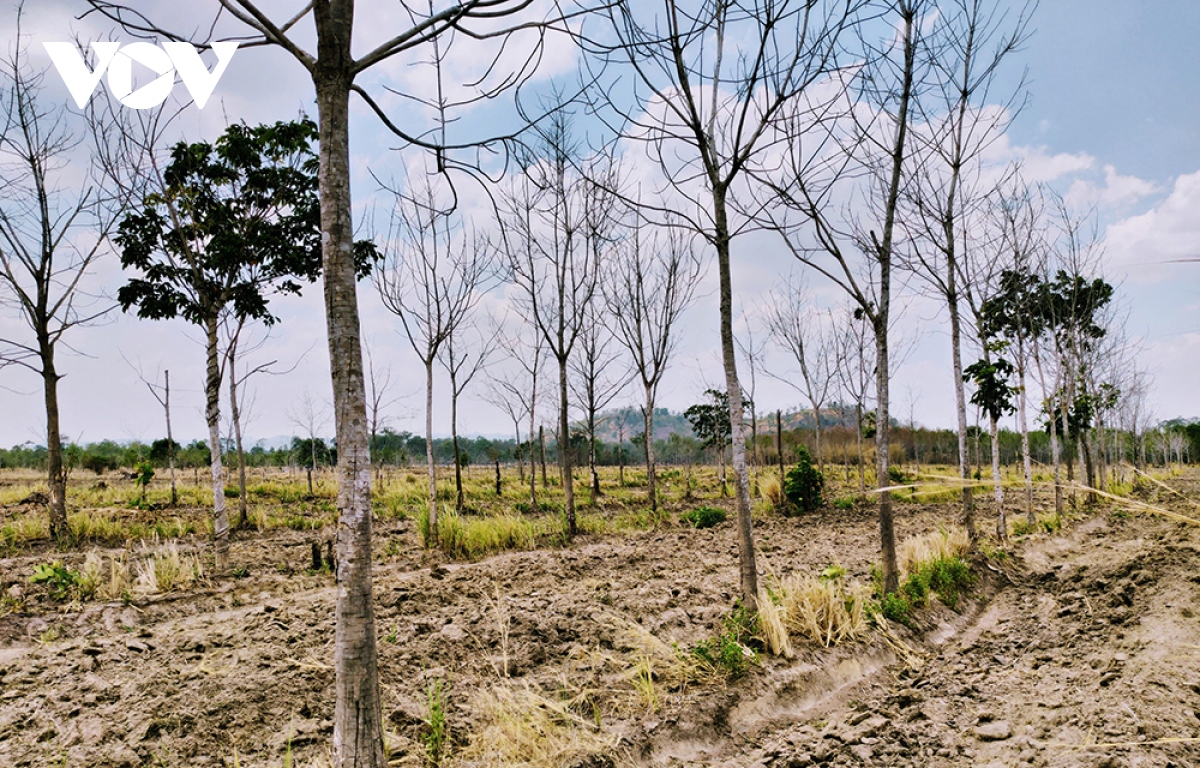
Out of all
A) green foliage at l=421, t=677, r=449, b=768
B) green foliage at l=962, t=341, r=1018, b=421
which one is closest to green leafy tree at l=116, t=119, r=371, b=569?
green foliage at l=421, t=677, r=449, b=768

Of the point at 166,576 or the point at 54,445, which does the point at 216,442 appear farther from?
the point at 54,445

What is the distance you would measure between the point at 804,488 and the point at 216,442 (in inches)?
500

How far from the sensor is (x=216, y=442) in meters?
8.05

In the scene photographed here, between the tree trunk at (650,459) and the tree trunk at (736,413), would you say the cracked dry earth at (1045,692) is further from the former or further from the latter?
the tree trunk at (650,459)

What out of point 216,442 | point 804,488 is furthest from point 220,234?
point 804,488

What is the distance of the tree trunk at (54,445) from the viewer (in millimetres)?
10625

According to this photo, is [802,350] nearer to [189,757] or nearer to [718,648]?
[718,648]

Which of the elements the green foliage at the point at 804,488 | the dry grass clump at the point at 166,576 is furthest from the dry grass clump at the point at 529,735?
the green foliage at the point at 804,488

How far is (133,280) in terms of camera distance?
9383 millimetres

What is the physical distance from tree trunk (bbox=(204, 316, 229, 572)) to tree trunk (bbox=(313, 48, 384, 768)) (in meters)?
6.40

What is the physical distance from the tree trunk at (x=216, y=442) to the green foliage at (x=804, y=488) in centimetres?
1214

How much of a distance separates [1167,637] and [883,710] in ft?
9.07

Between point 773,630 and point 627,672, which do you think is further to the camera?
point 773,630

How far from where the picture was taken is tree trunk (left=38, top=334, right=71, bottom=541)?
10625 mm
